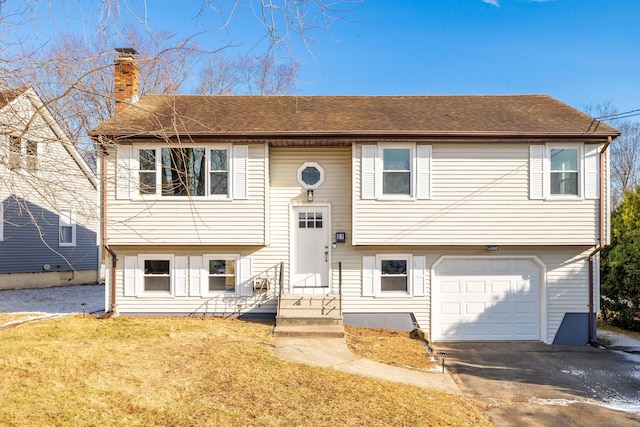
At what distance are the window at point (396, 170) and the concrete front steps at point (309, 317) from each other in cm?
295

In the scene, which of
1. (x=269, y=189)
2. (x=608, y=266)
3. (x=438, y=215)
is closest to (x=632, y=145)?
(x=608, y=266)

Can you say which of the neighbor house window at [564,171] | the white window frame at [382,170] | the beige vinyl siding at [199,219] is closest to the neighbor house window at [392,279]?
the white window frame at [382,170]

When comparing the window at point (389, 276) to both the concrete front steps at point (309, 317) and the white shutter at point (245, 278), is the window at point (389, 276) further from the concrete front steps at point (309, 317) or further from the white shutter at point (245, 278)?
the white shutter at point (245, 278)

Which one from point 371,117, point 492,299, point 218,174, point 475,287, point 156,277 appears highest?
point 371,117

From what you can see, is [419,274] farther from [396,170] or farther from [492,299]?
[396,170]

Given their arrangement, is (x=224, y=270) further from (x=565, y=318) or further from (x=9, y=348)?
(x=565, y=318)

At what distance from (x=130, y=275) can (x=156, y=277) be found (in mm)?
618

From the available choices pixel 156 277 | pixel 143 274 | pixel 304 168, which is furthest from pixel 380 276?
pixel 143 274

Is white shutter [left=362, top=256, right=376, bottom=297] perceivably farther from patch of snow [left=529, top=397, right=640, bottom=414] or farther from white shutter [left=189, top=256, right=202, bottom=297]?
patch of snow [left=529, top=397, right=640, bottom=414]

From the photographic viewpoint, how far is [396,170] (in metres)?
11.0

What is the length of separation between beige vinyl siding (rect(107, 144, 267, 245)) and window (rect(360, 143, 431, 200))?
2.51 meters

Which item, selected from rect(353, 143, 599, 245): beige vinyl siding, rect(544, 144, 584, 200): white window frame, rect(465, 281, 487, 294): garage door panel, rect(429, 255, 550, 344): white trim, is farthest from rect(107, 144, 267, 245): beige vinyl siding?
rect(544, 144, 584, 200): white window frame

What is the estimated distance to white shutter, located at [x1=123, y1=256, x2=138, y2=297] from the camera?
11.2 m

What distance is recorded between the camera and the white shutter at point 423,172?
10898mm
